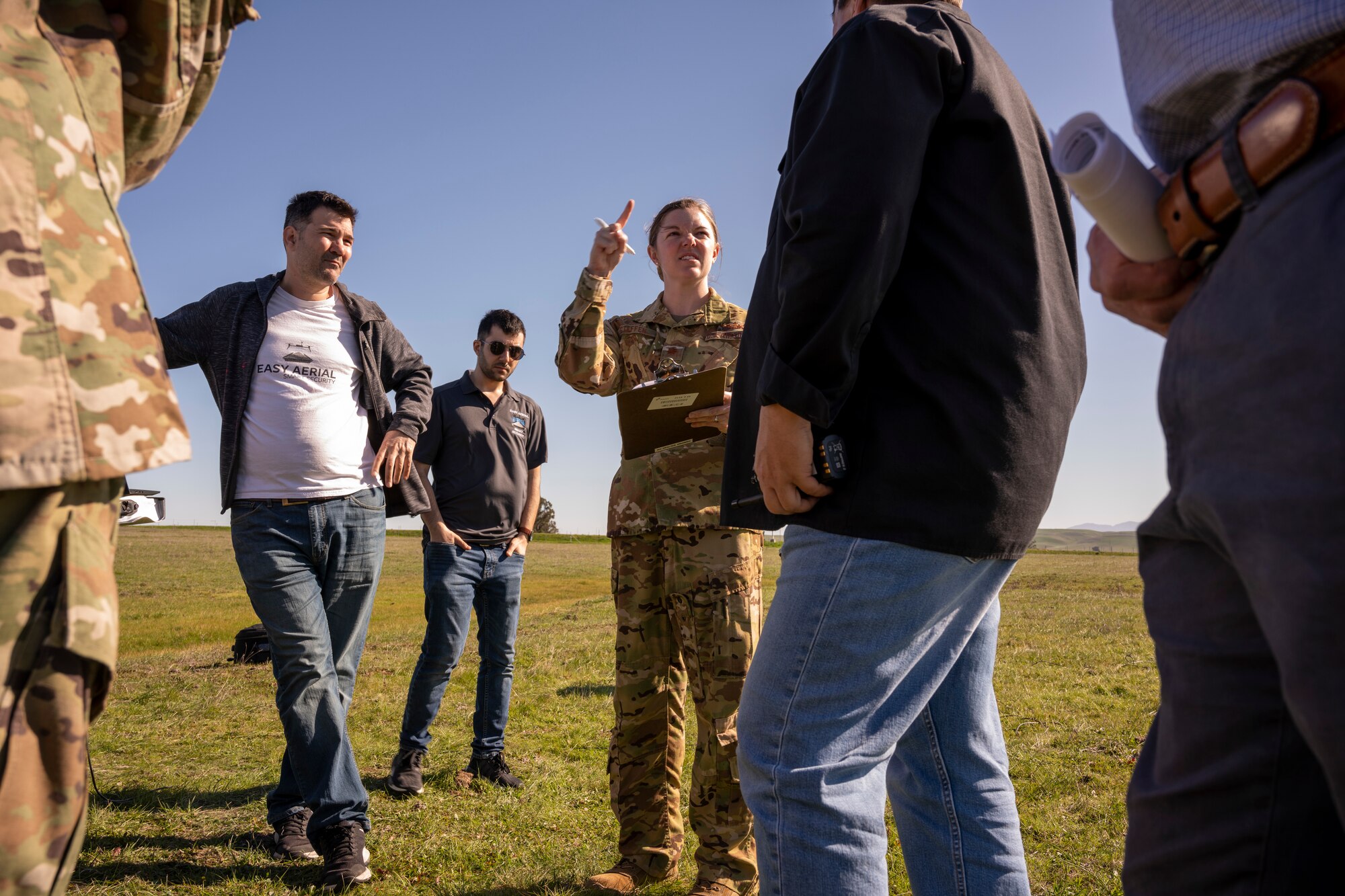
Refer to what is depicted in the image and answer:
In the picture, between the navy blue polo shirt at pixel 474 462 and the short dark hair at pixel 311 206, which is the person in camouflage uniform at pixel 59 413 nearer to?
the short dark hair at pixel 311 206

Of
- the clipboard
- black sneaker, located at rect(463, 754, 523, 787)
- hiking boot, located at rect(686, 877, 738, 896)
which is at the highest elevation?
the clipboard

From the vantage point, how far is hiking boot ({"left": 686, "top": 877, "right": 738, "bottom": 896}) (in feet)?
10.3

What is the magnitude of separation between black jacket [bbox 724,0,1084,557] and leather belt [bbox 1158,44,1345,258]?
2.00 ft

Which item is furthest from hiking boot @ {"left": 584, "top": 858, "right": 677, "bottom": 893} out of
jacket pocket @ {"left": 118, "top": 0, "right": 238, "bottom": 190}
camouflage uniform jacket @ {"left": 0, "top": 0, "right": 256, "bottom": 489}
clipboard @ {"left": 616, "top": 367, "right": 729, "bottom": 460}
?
jacket pocket @ {"left": 118, "top": 0, "right": 238, "bottom": 190}

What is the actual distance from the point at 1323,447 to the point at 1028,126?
50.1 inches

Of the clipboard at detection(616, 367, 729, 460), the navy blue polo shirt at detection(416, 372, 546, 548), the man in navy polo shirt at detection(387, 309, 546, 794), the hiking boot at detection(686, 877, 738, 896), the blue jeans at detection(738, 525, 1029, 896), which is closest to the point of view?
the blue jeans at detection(738, 525, 1029, 896)

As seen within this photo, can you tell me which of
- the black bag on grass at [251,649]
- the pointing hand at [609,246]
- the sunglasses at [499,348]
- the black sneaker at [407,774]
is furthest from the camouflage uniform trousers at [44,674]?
the black bag on grass at [251,649]

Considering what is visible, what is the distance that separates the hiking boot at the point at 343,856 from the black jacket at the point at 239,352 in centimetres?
144

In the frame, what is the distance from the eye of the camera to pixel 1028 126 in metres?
1.91

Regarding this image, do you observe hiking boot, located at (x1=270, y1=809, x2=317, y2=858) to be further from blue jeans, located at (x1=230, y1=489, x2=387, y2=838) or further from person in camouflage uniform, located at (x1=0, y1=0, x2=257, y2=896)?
person in camouflage uniform, located at (x1=0, y1=0, x2=257, y2=896)

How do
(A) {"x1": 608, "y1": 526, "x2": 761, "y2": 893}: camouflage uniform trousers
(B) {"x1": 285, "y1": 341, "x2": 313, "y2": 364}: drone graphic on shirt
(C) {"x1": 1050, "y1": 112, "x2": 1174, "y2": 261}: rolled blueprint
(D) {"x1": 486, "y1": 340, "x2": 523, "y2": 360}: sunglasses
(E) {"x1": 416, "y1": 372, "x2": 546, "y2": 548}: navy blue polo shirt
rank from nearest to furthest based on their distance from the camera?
(C) {"x1": 1050, "y1": 112, "x2": 1174, "y2": 261}: rolled blueprint
(A) {"x1": 608, "y1": 526, "x2": 761, "y2": 893}: camouflage uniform trousers
(B) {"x1": 285, "y1": 341, "x2": 313, "y2": 364}: drone graphic on shirt
(E) {"x1": 416, "y1": 372, "x2": 546, "y2": 548}: navy blue polo shirt
(D) {"x1": 486, "y1": 340, "x2": 523, "y2": 360}: sunglasses

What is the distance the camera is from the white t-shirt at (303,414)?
3805 mm

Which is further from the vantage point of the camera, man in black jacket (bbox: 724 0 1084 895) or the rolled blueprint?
man in black jacket (bbox: 724 0 1084 895)

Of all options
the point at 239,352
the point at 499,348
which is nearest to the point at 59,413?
the point at 239,352
